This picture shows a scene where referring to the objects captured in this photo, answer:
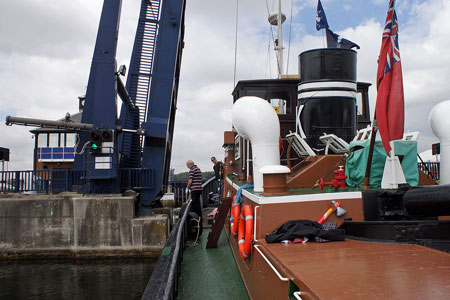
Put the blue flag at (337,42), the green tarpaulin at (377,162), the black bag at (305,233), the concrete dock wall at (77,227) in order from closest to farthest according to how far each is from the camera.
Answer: the black bag at (305,233) < the green tarpaulin at (377,162) < the blue flag at (337,42) < the concrete dock wall at (77,227)

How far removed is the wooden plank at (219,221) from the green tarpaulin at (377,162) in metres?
2.41

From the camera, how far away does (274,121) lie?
14.9 feet

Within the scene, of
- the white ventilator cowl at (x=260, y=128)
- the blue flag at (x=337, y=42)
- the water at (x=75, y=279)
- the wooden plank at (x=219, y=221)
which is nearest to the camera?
the white ventilator cowl at (x=260, y=128)

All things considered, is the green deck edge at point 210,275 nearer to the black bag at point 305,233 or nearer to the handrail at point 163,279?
the handrail at point 163,279

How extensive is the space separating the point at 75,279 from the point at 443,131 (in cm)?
1036

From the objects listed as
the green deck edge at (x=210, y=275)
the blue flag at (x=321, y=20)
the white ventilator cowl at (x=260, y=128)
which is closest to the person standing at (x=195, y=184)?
the green deck edge at (x=210, y=275)

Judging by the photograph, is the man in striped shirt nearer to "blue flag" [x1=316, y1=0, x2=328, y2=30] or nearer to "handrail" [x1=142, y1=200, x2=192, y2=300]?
"handrail" [x1=142, y1=200, x2=192, y2=300]

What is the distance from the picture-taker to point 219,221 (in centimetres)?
660

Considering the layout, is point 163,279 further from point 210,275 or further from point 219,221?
point 219,221

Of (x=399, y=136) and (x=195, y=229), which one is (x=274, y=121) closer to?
(x=399, y=136)

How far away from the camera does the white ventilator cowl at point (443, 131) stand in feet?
16.0

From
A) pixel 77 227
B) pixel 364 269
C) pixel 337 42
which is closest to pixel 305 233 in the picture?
pixel 364 269

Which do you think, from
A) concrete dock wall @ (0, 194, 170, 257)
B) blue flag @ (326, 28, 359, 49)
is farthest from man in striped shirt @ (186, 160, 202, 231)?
blue flag @ (326, 28, 359, 49)

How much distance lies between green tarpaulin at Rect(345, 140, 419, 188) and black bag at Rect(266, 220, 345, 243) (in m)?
1.33
